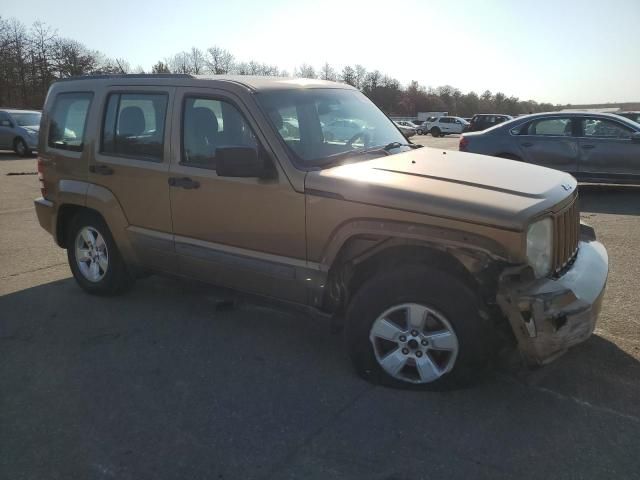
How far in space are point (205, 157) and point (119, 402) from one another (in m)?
1.79

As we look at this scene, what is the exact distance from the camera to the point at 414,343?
3.17 meters

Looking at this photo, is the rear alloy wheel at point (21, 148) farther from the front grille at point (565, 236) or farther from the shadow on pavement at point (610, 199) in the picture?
the front grille at point (565, 236)

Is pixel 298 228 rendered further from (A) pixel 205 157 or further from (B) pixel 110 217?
(B) pixel 110 217

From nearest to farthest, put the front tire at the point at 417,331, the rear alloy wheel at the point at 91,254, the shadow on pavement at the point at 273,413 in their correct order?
the shadow on pavement at the point at 273,413 → the front tire at the point at 417,331 → the rear alloy wheel at the point at 91,254

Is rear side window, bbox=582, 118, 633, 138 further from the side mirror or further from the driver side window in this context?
the side mirror

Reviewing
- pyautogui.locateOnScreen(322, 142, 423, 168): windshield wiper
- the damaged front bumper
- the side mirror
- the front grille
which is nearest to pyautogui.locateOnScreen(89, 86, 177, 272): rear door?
the side mirror

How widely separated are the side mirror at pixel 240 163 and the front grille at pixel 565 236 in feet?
5.94

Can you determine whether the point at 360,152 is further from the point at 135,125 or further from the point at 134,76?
the point at 134,76

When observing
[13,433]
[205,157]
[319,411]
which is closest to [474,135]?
[205,157]

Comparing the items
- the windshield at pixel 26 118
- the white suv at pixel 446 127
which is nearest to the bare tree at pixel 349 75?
the white suv at pixel 446 127

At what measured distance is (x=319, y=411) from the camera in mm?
3082

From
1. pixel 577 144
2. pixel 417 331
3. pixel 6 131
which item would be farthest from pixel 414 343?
pixel 6 131

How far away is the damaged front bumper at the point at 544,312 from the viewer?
9.12 ft

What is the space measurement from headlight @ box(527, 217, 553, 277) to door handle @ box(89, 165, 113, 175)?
3.38 meters
